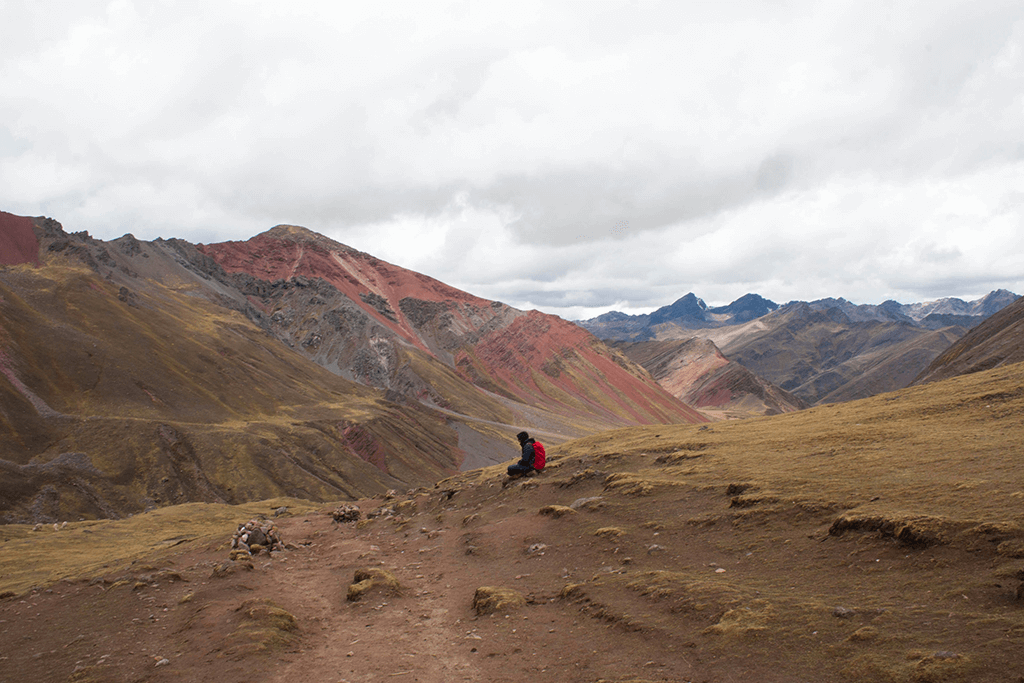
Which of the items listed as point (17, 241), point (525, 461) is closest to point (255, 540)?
point (525, 461)

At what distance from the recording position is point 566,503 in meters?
27.9

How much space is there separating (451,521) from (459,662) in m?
16.6

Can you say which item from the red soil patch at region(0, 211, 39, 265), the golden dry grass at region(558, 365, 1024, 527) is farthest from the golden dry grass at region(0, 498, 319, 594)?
the red soil patch at region(0, 211, 39, 265)

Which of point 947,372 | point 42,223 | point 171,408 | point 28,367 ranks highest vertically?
point 42,223

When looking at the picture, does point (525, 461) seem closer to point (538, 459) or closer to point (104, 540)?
point (538, 459)

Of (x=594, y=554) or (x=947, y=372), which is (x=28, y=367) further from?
(x=947, y=372)

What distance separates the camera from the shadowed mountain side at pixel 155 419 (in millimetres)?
77750

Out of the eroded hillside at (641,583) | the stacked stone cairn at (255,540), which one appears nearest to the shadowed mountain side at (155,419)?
the eroded hillside at (641,583)

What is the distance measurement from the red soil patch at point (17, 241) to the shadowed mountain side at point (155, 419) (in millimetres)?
15250

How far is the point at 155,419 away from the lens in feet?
317

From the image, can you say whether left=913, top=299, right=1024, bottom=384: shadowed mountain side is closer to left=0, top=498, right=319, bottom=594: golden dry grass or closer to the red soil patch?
left=0, top=498, right=319, bottom=594: golden dry grass

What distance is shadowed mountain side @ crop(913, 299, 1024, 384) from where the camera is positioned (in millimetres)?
90500

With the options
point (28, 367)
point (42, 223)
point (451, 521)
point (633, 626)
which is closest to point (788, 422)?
point (451, 521)

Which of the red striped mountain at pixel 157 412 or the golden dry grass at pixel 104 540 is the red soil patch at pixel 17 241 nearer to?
the red striped mountain at pixel 157 412
